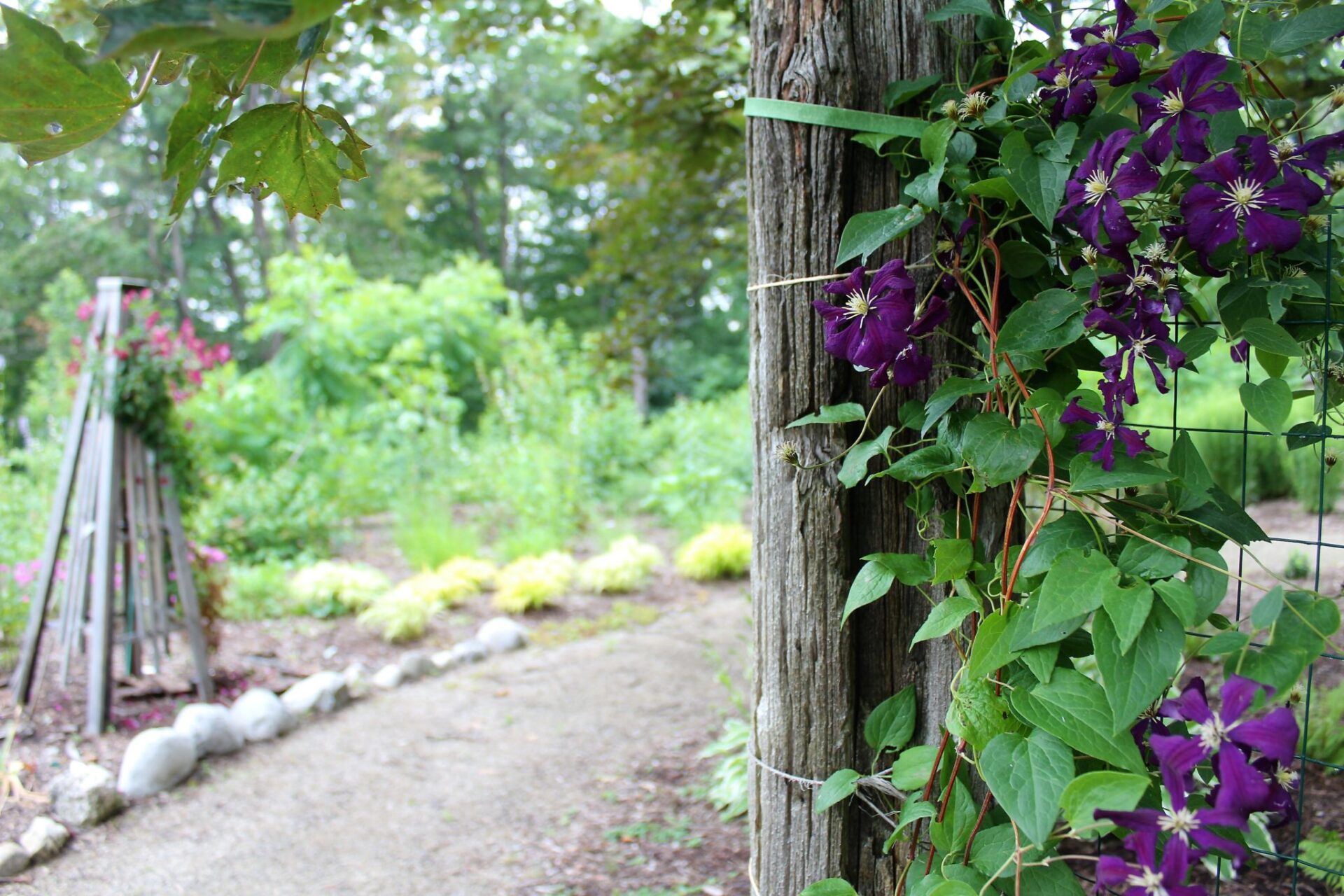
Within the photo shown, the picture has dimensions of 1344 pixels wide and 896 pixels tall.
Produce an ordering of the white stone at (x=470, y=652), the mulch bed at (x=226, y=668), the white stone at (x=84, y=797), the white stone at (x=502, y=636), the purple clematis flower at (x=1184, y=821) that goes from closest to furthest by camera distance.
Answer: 1. the purple clematis flower at (x=1184, y=821)
2. the white stone at (x=84, y=797)
3. the mulch bed at (x=226, y=668)
4. the white stone at (x=470, y=652)
5. the white stone at (x=502, y=636)

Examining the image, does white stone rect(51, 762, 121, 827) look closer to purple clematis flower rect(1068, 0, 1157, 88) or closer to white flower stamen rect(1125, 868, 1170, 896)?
white flower stamen rect(1125, 868, 1170, 896)

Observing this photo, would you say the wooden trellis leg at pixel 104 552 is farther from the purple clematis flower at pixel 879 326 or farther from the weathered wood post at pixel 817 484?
the purple clematis flower at pixel 879 326

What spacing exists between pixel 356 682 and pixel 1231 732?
3519 mm

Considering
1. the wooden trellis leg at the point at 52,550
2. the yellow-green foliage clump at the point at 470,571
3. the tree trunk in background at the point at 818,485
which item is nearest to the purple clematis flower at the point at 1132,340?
the tree trunk in background at the point at 818,485

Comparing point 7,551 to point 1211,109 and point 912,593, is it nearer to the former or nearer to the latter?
point 912,593

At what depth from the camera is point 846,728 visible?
1182mm

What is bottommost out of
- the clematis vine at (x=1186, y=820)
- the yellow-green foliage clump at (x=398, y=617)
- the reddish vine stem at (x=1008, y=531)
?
the yellow-green foliage clump at (x=398, y=617)

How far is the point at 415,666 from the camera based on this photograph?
12.5 ft

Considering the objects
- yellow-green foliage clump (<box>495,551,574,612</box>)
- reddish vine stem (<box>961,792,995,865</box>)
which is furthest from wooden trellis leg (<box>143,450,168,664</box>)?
reddish vine stem (<box>961,792,995,865</box>)

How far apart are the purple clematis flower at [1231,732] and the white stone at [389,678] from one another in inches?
136

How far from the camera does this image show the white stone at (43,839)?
91.5 inches

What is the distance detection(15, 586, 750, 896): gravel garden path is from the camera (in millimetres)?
2260

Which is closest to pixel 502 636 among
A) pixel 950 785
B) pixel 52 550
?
pixel 52 550

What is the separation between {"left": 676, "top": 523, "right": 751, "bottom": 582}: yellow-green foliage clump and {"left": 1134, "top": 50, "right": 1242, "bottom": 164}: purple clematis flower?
4319 millimetres
